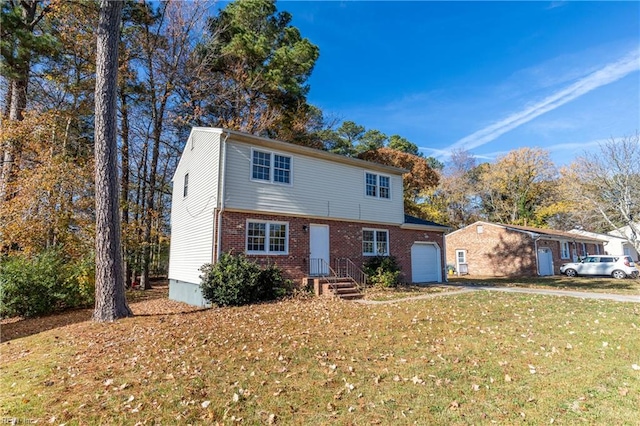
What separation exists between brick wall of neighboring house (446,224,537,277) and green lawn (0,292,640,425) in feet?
58.1

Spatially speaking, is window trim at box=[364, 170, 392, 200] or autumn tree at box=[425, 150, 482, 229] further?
autumn tree at box=[425, 150, 482, 229]

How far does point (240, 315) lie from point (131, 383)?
14.2 feet

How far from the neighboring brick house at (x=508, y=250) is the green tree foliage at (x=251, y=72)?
17087 mm

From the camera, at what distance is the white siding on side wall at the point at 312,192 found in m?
12.0

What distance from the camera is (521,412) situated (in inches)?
148

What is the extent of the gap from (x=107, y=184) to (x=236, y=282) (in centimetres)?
461

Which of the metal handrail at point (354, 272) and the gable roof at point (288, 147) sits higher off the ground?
the gable roof at point (288, 147)

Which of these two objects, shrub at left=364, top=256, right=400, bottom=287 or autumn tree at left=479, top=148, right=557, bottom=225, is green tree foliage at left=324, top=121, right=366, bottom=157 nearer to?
autumn tree at left=479, top=148, right=557, bottom=225

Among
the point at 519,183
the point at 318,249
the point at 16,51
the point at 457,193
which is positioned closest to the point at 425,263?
the point at 318,249

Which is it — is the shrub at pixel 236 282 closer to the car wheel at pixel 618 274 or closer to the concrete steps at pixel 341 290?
the concrete steps at pixel 341 290

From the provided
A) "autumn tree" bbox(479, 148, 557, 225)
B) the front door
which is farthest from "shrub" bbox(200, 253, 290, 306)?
"autumn tree" bbox(479, 148, 557, 225)

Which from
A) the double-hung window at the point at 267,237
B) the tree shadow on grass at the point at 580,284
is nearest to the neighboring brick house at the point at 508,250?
the tree shadow on grass at the point at 580,284

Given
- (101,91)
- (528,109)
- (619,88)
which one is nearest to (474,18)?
(619,88)

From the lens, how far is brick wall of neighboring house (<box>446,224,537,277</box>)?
24.7 m
